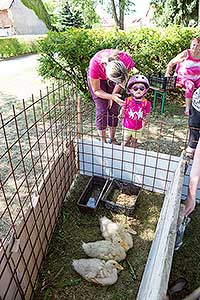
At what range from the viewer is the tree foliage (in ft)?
34.7

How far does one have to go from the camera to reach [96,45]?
4.75 meters

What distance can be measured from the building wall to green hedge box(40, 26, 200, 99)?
21672 millimetres

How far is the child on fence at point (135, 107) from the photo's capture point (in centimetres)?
266

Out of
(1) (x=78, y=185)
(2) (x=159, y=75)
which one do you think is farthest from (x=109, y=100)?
(2) (x=159, y=75)

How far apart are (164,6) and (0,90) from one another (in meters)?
8.45

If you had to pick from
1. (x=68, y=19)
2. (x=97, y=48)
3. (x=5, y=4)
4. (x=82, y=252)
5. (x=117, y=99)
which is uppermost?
(x=5, y=4)

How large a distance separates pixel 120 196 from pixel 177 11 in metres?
10.7

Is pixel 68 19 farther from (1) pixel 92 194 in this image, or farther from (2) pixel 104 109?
(1) pixel 92 194

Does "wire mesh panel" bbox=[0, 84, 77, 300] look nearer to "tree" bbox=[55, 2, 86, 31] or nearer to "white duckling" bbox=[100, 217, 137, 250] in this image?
"white duckling" bbox=[100, 217, 137, 250]

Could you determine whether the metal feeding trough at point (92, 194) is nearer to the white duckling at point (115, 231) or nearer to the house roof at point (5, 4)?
the white duckling at point (115, 231)

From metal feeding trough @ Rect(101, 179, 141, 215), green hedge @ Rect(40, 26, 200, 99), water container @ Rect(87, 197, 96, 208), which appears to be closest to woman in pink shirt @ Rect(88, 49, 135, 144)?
metal feeding trough @ Rect(101, 179, 141, 215)

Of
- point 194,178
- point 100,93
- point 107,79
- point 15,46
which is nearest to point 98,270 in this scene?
point 194,178

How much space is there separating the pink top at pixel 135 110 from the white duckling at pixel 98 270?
4.94ft

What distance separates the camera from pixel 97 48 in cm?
472
